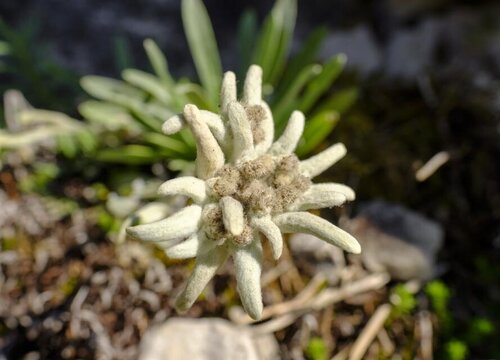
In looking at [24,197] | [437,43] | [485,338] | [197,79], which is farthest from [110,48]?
[485,338]

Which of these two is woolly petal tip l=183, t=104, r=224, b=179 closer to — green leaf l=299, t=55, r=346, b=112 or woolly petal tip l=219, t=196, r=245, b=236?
woolly petal tip l=219, t=196, r=245, b=236

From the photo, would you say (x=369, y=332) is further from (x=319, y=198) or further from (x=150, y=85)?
(x=150, y=85)

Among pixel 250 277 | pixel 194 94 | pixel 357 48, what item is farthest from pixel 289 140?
pixel 357 48

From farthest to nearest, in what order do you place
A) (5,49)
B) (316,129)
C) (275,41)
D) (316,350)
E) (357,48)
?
(357,48)
(5,49)
(275,41)
(316,129)
(316,350)

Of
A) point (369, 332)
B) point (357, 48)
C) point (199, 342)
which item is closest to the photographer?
point (199, 342)

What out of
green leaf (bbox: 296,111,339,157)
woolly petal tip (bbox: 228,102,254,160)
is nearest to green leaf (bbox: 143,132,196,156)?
green leaf (bbox: 296,111,339,157)

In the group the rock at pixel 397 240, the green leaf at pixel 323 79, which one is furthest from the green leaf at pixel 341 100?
the rock at pixel 397 240

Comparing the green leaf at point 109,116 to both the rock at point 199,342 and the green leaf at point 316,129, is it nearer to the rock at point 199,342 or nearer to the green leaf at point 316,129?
the green leaf at point 316,129
